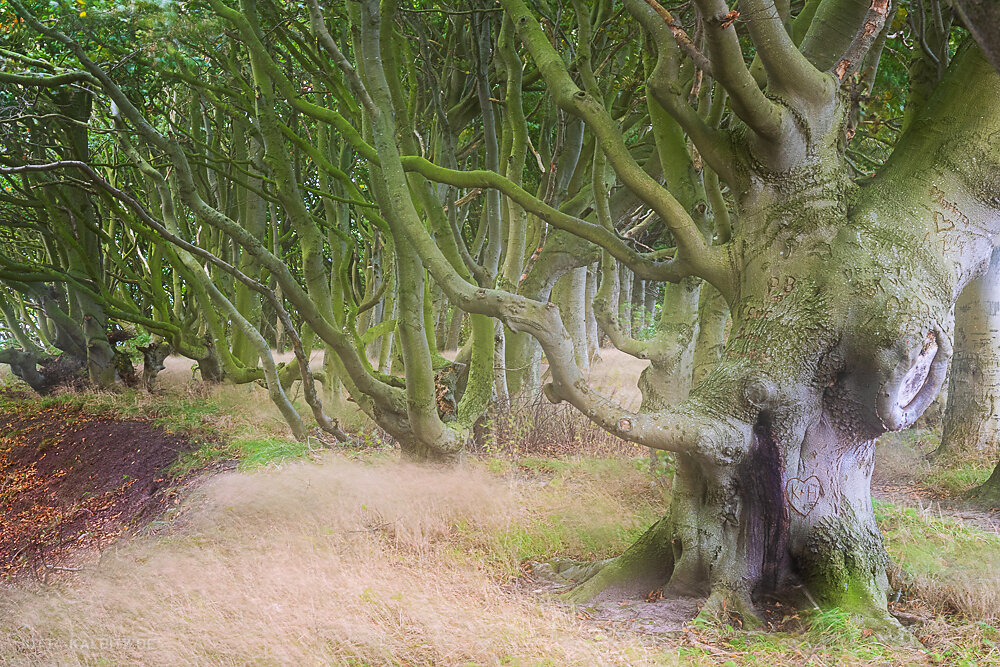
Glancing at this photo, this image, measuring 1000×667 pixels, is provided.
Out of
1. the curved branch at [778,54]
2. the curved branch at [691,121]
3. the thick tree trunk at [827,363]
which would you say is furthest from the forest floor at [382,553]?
the curved branch at [778,54]

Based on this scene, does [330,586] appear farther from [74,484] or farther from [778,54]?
[74,484]

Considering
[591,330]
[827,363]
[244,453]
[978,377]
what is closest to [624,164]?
[827,363]

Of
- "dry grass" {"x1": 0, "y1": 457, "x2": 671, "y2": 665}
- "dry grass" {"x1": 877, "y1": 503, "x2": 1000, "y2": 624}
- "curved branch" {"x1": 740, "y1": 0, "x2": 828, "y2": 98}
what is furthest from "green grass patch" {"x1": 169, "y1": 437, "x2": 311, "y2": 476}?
"curved branch" {"x1": 740, "y1": 0, "x2": 828, "y2": 98}

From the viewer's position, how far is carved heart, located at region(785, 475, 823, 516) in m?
3.80

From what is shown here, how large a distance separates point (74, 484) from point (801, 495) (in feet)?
25.0

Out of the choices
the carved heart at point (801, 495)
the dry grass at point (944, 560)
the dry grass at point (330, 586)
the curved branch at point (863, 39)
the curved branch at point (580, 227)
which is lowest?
the dry grass at point (330, 586)

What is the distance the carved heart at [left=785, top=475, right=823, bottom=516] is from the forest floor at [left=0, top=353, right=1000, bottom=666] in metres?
0.54

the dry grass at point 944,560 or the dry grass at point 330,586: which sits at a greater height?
the dry grass at point 944,560

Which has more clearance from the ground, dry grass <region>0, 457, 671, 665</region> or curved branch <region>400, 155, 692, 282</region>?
curved branch <region>400, 155, 692, 282</region>

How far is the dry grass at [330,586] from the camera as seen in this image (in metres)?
3.39

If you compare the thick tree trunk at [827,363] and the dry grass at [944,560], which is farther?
the dry grass at [944,560]

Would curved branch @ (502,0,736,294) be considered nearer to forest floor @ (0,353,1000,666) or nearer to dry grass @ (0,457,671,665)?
forest floor @ (0,353,1000,666)

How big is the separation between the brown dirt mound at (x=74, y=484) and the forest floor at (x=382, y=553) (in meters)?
0.04

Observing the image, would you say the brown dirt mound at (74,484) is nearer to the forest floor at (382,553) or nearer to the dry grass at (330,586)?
the forest floor at (382,553)
